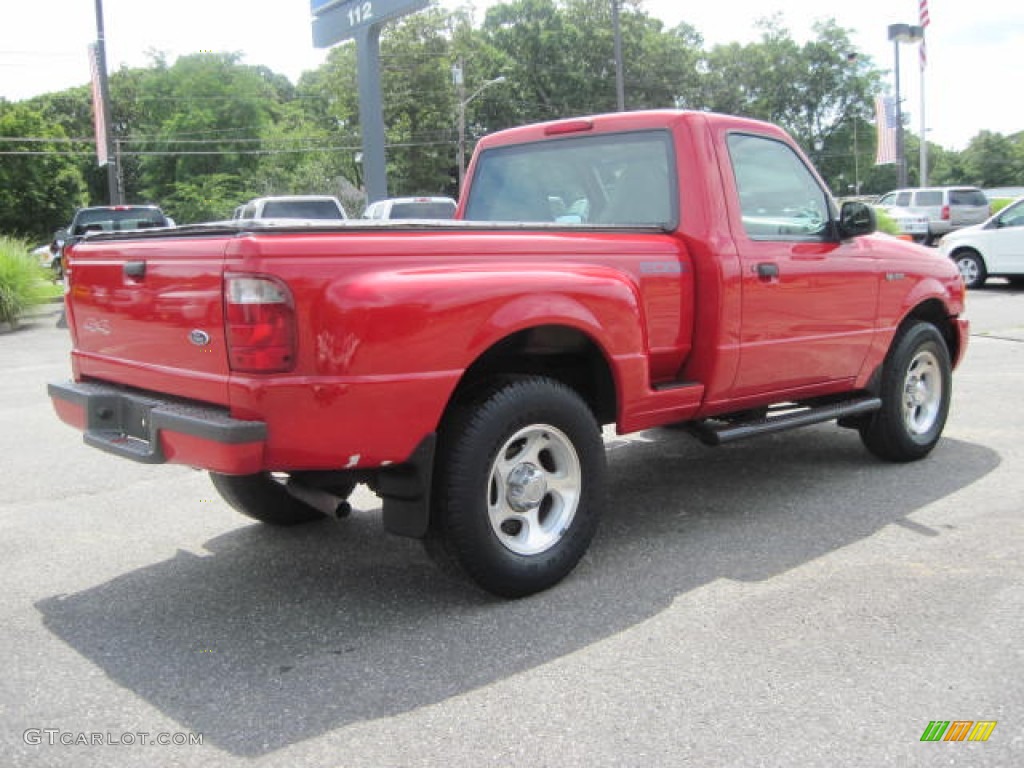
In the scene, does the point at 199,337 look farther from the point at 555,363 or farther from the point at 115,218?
the point at 115,218

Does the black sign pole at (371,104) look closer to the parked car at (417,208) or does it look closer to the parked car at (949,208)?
the parked car at (417,208)

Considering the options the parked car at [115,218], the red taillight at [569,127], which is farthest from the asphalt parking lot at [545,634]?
the parked car at [115,218]

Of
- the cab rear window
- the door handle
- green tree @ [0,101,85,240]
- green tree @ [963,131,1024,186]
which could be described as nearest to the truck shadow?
the door handle

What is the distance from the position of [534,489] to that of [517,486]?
0.07m

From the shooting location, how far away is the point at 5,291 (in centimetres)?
1524

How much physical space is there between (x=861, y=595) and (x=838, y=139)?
81.8 metres

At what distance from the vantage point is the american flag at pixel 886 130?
31656mm

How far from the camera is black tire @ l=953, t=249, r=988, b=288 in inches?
680

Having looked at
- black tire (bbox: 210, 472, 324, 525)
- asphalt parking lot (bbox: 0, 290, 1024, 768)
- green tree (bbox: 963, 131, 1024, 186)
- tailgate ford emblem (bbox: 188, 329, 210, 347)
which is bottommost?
asphalt parking lot (bbox: 0, 290, 1024, 768)

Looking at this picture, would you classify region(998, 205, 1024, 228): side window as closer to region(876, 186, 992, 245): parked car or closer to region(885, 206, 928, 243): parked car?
region(885, 206, 928, 243): parked car

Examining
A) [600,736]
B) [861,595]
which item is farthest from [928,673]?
[600,736]

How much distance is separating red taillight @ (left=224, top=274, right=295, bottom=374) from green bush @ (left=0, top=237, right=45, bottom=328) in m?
14.1

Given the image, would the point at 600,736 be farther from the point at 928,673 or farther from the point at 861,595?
the point at 861,595

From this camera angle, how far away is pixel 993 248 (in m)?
A: 17.0
